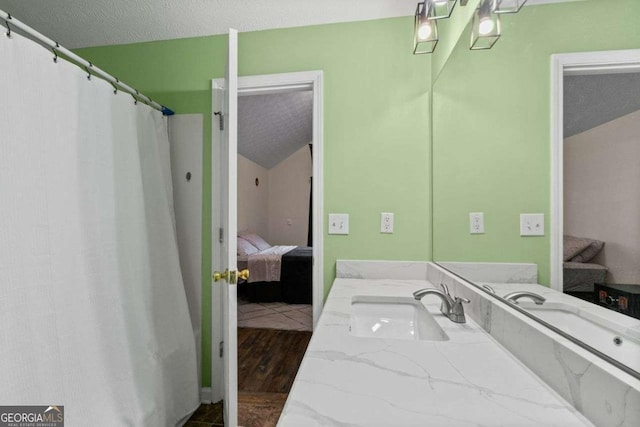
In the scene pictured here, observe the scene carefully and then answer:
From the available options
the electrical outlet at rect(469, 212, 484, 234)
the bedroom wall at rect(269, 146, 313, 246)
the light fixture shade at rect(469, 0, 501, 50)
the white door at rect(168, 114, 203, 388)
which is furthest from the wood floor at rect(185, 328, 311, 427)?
the bedroom wall at rect(269, 146, 313, 246)

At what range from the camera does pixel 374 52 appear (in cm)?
145

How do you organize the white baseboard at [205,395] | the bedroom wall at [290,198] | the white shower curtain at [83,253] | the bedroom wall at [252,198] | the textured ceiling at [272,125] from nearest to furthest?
the white shower curtain at [83,253] < the white baseboard at [205,395] < the textured ceiling at [272,125] < the bedroom wall at [252,198] < the bedroom wall at [290,198]

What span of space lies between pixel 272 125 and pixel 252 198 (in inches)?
64.6

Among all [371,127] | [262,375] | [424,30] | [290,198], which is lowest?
[262,375]

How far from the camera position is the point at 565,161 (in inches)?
22.5

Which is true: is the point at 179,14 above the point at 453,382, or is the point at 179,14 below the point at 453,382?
above

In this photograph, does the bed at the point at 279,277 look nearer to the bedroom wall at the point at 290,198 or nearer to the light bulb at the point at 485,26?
the bedroom wall at the point at 290,198

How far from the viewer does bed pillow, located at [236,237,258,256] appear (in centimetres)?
342

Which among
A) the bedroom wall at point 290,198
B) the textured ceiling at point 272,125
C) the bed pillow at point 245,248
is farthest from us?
the bedroom wall at point 290,198

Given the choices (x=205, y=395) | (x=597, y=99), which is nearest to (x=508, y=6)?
(x=597, y=99)

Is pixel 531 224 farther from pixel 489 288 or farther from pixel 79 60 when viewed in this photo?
pixel 79 60

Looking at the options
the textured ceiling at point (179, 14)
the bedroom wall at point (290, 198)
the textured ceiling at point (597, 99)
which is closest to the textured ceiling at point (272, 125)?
the bedroom wall at point (290, 198)

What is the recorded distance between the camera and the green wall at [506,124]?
1.85 ft

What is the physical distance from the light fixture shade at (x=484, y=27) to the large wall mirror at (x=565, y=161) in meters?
0.04
